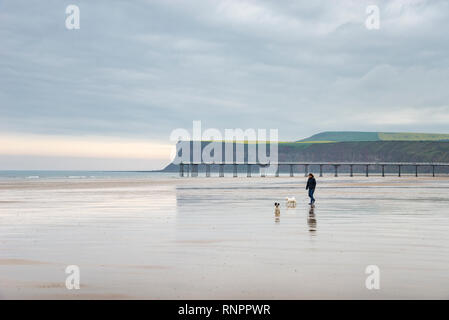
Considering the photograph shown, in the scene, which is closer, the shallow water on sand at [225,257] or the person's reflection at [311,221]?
the shallow water on sand at [225,257]

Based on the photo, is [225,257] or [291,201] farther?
[291,201]

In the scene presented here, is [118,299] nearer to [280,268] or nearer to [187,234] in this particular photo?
[280,268]

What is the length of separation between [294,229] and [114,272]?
9.78 m

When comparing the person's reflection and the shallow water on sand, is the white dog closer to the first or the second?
the person's reflection

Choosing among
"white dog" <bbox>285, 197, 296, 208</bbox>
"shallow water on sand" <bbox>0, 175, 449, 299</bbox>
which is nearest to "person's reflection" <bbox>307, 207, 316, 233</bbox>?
"shallow water on sand" <bbox>0, 175, 449, 299</bbox>

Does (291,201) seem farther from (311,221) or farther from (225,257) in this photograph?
(225,257)

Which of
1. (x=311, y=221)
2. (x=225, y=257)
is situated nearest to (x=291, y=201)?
(x=311, y=221)

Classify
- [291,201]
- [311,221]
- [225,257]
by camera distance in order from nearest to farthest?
1. [225,257]
2. [311,221]
3. [291,201]

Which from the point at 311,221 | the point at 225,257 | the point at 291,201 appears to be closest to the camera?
the point at 225,257

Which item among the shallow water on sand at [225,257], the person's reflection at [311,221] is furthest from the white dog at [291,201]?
the shallow water on sand at [225,257]

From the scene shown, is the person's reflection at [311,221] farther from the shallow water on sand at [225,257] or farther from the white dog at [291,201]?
the white dog at [291,201]

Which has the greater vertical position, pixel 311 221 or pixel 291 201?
pixel 291 201
